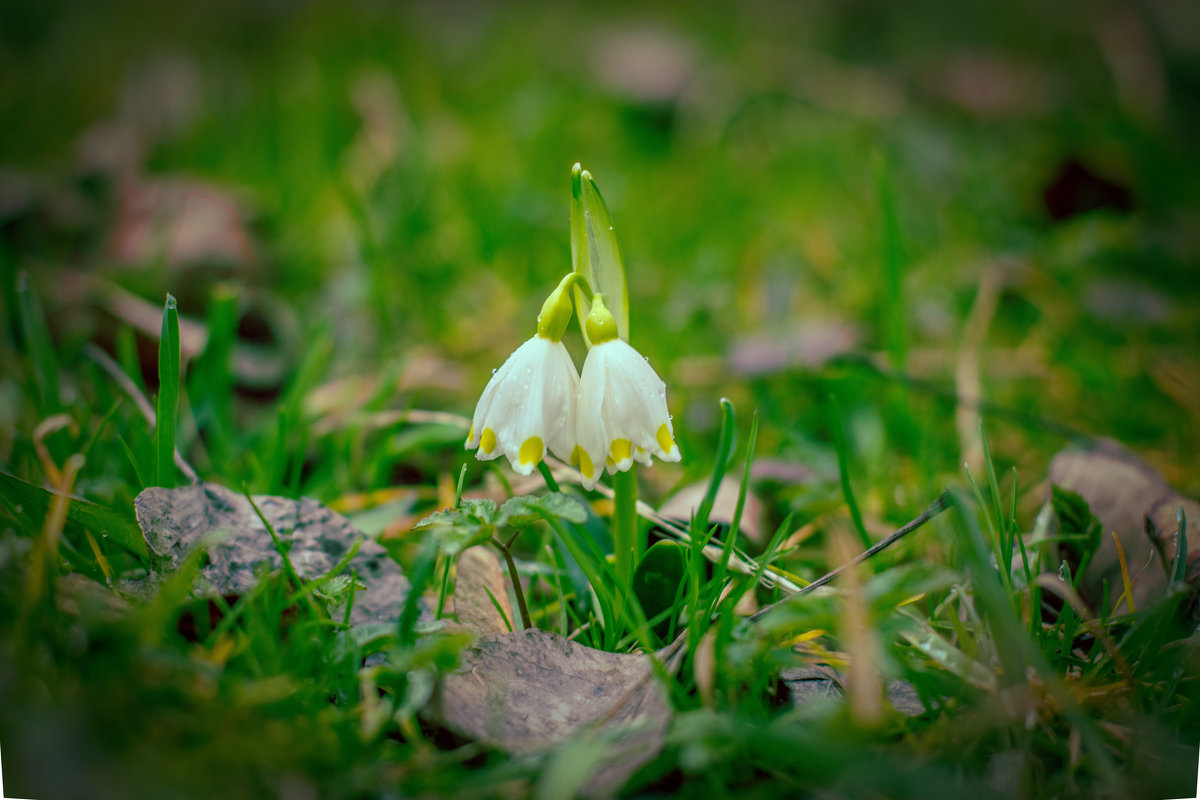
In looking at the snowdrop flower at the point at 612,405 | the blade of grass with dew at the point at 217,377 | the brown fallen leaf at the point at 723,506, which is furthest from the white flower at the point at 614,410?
the blade of grass with dew at the point at 217,377

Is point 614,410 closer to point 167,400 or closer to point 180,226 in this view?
point 167,400

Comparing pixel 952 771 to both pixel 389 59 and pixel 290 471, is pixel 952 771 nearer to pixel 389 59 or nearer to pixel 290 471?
pixel 290 471

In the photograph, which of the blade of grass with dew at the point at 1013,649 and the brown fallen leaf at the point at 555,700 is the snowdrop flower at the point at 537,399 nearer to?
the brown fallen leaf at the point at 555,700

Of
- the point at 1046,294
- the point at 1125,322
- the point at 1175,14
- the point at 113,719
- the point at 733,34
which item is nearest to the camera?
the point at 113,719

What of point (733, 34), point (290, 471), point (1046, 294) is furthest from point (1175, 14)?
point (290, 471)

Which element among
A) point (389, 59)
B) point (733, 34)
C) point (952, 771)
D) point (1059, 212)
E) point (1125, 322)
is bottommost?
point (952, 771)
